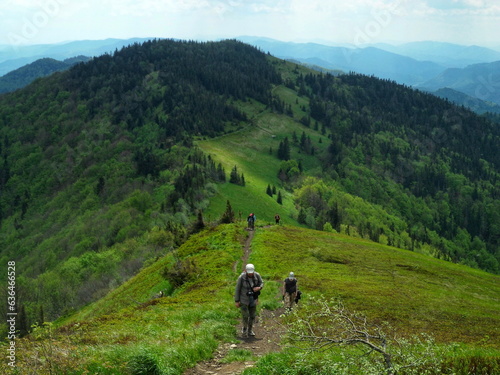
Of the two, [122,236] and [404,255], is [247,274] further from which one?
[122,236]

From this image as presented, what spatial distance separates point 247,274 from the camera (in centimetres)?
1778

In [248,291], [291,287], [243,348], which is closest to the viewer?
[243,348]

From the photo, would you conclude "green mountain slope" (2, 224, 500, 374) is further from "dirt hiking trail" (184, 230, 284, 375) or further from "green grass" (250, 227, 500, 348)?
"dirt hiking trail" (184, 230, 284, 375)

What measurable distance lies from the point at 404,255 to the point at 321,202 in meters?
96.9

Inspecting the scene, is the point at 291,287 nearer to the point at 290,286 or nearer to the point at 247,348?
Result: the point at 290,286

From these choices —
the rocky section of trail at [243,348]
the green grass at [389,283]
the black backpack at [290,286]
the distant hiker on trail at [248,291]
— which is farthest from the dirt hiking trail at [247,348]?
the green grass at [389,283]

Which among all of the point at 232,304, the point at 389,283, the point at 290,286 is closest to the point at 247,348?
the point at 232,304

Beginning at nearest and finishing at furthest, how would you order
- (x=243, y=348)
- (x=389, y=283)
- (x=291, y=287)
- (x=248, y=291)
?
(x=243, y=348), (x=248, y=291), (x=291, y=287), (x=389, y=283)

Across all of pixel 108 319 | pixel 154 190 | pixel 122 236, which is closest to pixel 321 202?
pixel 154 190

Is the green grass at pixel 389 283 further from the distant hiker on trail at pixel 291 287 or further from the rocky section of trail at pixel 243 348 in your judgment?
the rocky section of trail at pixel 243 348

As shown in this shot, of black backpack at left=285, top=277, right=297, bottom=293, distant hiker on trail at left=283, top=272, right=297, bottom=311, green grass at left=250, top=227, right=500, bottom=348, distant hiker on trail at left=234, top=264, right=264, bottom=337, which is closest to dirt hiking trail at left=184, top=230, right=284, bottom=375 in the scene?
distant hiker on trail at left=283, top=272, right=297, bottom=311

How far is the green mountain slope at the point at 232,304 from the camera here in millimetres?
12844

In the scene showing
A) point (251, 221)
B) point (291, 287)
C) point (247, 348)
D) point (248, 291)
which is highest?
point (248, 291)

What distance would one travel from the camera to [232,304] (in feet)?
77.3
